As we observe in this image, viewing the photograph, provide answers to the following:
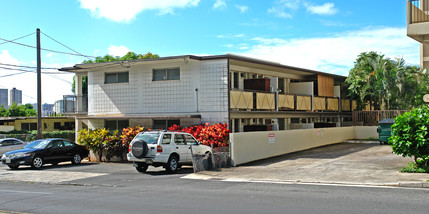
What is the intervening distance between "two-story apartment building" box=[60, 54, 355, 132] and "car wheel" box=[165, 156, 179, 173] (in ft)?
18.1

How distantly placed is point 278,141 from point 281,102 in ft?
18.1

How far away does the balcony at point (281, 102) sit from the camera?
2331 centimetres

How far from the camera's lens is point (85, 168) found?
1980cm

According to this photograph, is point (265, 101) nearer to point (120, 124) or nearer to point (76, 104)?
point (120, 124)

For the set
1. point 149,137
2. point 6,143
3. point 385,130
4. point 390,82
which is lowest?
point 6,143

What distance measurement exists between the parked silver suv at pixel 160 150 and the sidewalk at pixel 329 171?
1.47 m

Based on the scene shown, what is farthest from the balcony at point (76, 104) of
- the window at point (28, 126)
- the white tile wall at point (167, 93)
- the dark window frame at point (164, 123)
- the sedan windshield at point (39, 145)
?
the window at point (28, 126)

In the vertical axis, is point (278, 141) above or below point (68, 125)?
below

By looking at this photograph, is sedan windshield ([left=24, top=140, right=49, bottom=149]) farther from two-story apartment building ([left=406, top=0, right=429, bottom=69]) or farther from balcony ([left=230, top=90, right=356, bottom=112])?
two-story apartment building ([left=406, top=0, right=429, bottom=69])

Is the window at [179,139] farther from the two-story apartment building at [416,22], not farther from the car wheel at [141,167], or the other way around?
the two-story apartment building at [416,22]

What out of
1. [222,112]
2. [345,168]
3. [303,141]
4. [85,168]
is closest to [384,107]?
[303,141]

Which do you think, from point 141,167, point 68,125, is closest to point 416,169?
point 141,167

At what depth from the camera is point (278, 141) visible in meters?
22.0

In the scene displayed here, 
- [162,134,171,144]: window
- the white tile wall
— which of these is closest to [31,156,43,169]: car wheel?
the white tile wall
